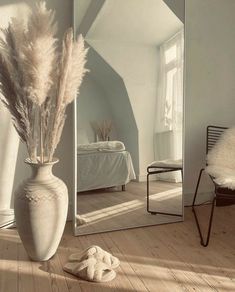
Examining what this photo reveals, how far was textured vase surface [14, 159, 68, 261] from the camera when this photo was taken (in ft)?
6.01

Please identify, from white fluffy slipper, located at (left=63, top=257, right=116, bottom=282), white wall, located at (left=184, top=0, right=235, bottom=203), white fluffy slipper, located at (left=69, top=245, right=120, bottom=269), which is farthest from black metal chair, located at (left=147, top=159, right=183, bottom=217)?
white fluffy slipper, located at (left=63, top=257, right=116, bottom=282)

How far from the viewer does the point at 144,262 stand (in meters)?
1.93

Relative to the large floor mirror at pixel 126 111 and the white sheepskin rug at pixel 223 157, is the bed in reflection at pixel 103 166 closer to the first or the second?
the large floor mirror at pixel 126 111

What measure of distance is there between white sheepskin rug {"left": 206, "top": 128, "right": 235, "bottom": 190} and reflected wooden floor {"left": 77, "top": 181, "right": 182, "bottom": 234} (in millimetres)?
A: 351

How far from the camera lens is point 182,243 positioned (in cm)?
218

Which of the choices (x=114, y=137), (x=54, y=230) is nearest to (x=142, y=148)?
(x=114, y=137)

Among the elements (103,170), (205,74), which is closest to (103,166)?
(103,170)

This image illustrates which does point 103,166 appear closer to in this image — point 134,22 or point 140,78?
point 140,78

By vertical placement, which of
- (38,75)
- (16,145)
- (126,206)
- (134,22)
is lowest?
(126,206)

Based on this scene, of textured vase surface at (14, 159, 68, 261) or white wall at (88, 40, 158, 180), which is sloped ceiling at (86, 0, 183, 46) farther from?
textured vase surface at (14, 159, 68, 261)

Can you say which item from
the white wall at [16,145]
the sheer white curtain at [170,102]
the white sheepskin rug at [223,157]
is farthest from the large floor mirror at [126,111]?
the white sheepskin rug at [223,157]

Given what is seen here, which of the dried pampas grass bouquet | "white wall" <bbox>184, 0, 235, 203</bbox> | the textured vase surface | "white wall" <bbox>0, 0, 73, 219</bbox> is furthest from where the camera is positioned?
"white wall" <bbox>184, 0, 235, 203</bbox>

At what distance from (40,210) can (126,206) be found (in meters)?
0.80

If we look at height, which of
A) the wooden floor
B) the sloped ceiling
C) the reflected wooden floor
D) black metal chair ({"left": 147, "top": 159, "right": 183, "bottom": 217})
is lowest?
the wooden floor
